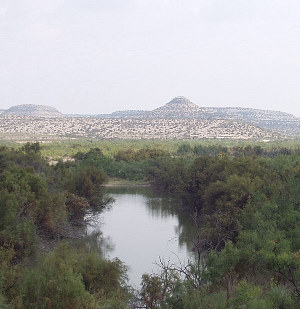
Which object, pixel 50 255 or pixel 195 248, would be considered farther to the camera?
pixel 195 248

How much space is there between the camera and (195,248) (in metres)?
29.5

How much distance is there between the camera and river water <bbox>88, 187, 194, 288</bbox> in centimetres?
2802

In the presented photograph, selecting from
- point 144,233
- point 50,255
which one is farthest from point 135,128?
point 50,255

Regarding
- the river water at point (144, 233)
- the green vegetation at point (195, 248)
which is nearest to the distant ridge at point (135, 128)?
the river water at point (144, 233)

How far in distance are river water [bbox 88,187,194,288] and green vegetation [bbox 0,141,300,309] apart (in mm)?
1482

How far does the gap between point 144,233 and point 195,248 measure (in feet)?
22.3

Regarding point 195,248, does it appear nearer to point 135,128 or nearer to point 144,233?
point 144,233

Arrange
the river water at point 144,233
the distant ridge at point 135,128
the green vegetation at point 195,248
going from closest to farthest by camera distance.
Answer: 1. the green vegetation at point 195,248
2. the river water at point 144,233
3. the distant ridge at point 135,128

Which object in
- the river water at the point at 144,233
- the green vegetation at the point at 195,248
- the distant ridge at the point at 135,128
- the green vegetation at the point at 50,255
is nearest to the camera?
the green vegetation at the point at 50,255

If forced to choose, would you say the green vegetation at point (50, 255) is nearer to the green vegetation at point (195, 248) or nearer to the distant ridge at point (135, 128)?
Result: the green vegetation at point (195, 248)

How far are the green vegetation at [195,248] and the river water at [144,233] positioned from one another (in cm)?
148

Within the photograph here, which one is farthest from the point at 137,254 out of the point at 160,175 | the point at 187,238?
the point at 160,175

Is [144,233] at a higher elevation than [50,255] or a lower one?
lower

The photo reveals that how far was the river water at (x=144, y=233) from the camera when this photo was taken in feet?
91.9
